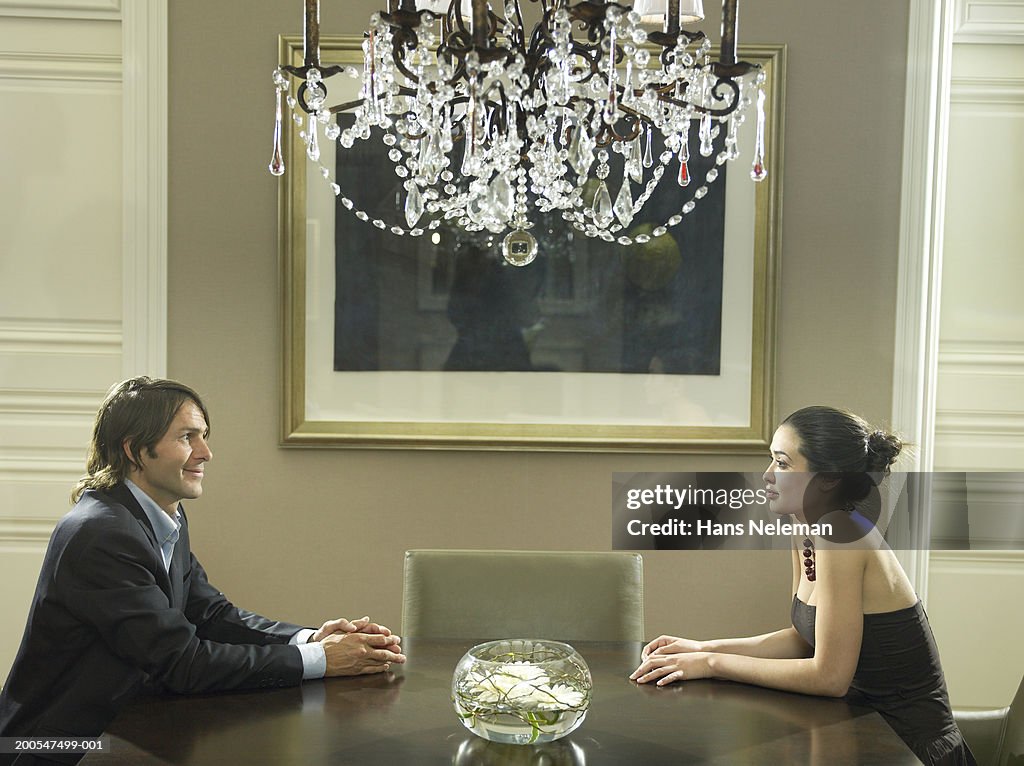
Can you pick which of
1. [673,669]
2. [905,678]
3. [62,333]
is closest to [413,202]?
[673,669]

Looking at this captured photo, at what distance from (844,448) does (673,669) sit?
558mm

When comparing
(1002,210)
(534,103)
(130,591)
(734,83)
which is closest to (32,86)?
(130,591)

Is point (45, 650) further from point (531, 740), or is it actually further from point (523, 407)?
point (523, 407)

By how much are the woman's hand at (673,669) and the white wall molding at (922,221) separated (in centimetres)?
151

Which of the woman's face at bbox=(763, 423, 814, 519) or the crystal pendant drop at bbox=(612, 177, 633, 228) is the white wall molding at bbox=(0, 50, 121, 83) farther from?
the woman's face at bbox=(763, 423, 814, 519)

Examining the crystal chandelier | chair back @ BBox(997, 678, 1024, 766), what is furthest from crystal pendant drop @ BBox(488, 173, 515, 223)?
chair back @ BBox(997, 678, 1024, 766)

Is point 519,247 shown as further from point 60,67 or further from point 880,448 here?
point 60,67

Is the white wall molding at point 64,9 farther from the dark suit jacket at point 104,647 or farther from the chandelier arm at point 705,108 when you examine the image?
the chandelier arm at point 705,108

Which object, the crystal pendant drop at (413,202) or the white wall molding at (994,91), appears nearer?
the crystal pendant drop at (413,202)

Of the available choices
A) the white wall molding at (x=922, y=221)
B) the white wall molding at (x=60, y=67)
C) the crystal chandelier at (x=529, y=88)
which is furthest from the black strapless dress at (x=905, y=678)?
the white wall molding at (x=60, y=67)

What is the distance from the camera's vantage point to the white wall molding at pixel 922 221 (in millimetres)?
2979

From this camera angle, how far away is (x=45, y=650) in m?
1.81

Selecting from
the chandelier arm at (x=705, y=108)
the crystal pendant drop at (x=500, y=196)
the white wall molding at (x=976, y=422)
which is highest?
the chandelier arm at (x=705, y=108)

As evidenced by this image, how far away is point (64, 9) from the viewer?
9.91 ft
